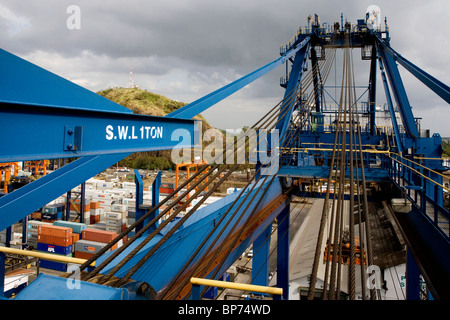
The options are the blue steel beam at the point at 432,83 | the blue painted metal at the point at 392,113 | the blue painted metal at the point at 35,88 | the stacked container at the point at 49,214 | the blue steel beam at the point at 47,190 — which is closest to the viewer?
the blue painted metal at the point at 35,88

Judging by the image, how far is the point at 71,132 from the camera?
7.64ft

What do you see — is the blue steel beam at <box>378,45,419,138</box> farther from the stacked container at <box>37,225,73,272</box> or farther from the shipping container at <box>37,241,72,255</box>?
the shipping container at <box>37,241,72,255</box>

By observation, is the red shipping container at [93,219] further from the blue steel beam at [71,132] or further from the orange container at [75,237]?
the blue steel beam at [71,132]

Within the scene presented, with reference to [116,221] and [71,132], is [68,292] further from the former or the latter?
[116,221]

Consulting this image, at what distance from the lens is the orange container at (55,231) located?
16.7m

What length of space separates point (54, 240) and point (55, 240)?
10cm

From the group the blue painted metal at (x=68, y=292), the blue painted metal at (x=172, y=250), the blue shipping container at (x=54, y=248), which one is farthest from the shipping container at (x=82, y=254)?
the blue painted metal at (x=68, y=292)

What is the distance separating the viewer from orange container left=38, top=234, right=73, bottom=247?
1678 centimetres

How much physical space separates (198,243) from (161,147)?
2430 millimetres

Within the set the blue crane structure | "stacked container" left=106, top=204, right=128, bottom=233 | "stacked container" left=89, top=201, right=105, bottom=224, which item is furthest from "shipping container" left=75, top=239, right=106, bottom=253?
the blue crane structure
